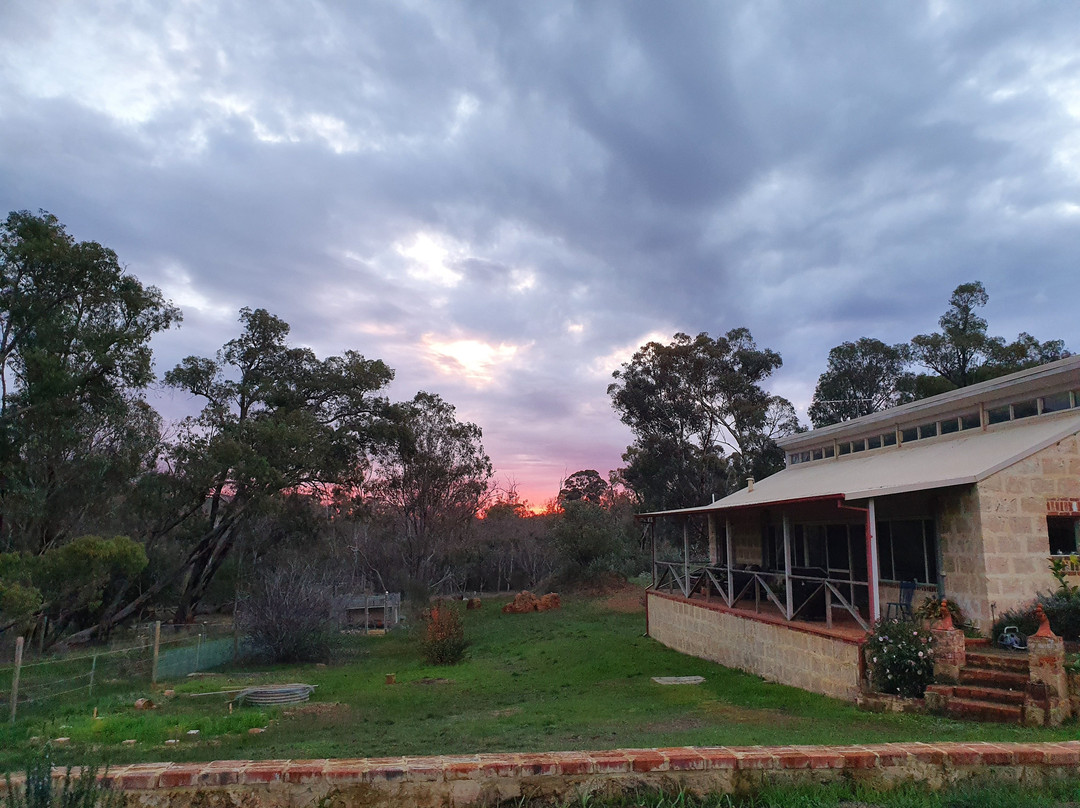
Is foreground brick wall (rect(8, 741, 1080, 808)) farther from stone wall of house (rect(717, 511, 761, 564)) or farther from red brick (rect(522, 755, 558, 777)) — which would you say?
stone wall of house (rect(717, 511, 761, 564))

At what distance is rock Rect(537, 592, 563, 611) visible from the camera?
29484mm

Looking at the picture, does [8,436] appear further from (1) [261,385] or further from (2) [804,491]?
(2) [804,491]

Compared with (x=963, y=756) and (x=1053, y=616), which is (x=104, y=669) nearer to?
(x=963, y=756)

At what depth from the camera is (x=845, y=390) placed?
35.8 meters

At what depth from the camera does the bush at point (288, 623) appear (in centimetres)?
1939

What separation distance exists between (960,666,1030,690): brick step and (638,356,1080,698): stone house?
131 centimetres

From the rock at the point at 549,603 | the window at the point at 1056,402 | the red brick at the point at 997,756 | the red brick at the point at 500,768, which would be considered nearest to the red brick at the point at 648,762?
the red brick at the point at 500,768

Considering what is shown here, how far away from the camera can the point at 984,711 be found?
327 inches

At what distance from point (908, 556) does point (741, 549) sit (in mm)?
7728

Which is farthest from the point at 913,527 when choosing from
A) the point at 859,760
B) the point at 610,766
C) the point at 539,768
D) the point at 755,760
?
the point at 539,768

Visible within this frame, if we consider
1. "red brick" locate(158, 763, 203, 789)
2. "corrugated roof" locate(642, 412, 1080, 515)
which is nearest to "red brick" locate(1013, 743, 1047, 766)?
"red brick" locate(158, 763, 203, 789)

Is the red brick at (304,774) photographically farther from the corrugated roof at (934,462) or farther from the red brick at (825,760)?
the corrugated roof at (934,462)

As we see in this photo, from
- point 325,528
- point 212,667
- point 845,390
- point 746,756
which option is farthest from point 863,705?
point 845,390

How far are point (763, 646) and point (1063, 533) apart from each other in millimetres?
5120
